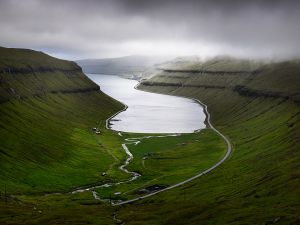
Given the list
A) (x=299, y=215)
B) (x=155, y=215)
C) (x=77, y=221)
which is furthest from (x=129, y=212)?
(x=299, y=215)

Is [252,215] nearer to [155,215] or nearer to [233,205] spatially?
[233,205]

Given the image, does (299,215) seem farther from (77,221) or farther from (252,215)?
(77,221)

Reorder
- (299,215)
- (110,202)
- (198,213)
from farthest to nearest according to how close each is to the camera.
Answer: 1. (110,202)
2. (198,213)
3. (299,215)

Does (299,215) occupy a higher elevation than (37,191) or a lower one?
higher

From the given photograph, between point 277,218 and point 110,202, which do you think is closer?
point 277,218

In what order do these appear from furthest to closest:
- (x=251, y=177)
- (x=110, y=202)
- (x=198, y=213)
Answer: (x=251, y=177)
(x=110, y=202)
(x=198, y=213)

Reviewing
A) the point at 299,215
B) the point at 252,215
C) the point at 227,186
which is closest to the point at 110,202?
the point at 227,186

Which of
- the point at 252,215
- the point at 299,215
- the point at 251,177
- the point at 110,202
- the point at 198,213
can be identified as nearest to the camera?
the point at 299,215

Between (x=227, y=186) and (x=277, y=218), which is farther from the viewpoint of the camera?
(x=227, y=186)

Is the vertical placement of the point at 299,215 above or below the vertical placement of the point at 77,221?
above
